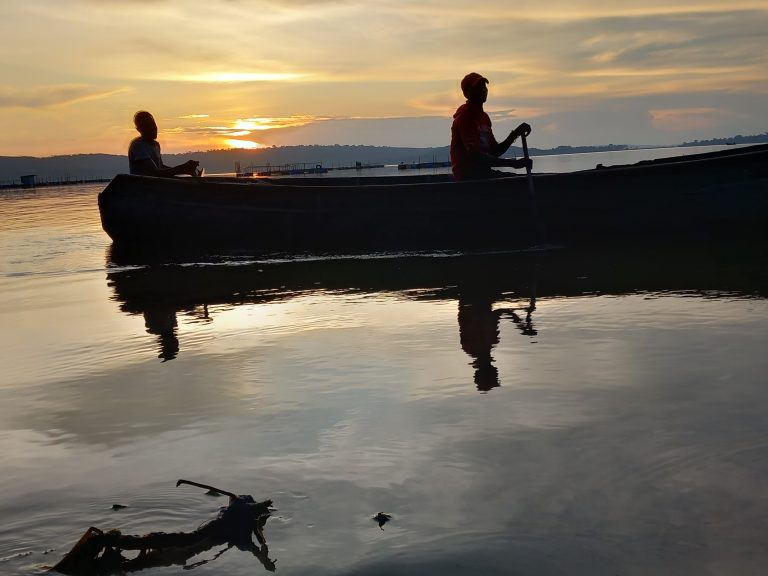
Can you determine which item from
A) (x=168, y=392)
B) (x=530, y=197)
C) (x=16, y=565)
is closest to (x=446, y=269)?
(x=530, y=197)

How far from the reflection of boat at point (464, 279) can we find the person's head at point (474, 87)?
2.51 meters

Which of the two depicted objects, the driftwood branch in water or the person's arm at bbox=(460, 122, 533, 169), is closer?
the driftwood branch in water

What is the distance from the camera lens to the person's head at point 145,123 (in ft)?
46.0

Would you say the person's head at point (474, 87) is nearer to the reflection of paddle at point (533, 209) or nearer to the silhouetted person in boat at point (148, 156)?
the reflection of paddle at point (533, 209)

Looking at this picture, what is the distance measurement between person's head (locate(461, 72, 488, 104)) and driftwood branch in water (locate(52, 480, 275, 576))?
1028 cm

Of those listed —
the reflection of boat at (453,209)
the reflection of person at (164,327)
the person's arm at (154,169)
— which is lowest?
the reflection of person at (164,327)

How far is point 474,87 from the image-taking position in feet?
40.8

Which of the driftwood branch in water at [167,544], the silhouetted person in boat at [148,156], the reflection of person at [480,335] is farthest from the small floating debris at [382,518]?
the silhouetted person in boat at [148,156]

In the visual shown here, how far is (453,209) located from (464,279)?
3414 millimetres

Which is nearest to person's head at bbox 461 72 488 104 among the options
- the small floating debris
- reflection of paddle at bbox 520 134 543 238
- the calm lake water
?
reflection of paddle at bbox 520 134 543 238

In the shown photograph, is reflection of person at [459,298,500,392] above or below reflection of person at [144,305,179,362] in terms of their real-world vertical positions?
above

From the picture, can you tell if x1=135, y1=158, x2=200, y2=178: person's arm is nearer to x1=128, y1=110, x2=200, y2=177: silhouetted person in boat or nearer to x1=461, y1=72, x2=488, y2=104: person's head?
x1=128, y1=110, x2=200, y2=177: silhouetted person in boat

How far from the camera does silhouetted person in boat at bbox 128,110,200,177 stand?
46.8ft

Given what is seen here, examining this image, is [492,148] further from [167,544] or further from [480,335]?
[167,544]
